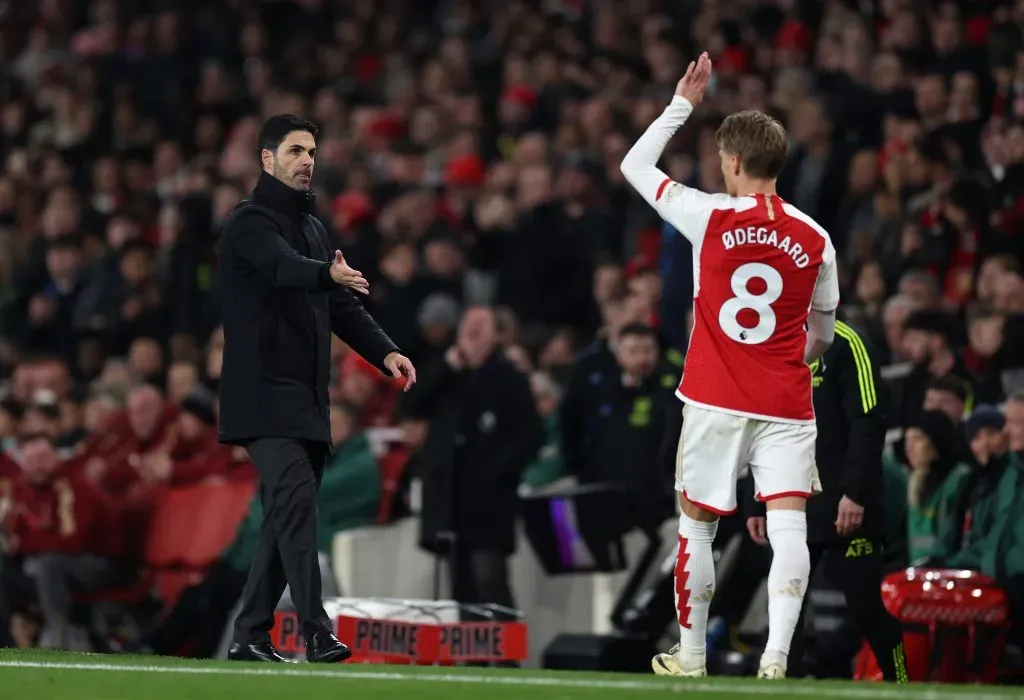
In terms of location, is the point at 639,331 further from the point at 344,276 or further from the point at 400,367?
the point at 344,276

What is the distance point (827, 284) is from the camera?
307 inches

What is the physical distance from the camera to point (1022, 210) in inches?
526

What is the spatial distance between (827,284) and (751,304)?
326 mm

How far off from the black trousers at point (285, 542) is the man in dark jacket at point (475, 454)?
4048mm

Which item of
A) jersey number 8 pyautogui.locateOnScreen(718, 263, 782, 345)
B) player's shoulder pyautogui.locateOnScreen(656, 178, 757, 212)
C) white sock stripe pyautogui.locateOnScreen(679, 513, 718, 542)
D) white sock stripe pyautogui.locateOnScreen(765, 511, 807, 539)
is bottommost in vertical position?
white sock stripe pyautogui.locateOnScreen(679, 513, 718, 542)

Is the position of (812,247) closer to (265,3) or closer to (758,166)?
(758,166)

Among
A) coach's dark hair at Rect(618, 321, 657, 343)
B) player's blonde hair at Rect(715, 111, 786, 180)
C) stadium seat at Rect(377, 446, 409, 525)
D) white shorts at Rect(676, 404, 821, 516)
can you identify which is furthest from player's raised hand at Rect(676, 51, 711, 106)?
stadium seat at Rect(377, 446, 409, 525)

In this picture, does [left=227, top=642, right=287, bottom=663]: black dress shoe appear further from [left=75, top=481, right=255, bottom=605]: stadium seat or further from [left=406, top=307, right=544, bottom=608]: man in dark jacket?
[left=75, top=481, right=255, bottom=605]: stadium seat

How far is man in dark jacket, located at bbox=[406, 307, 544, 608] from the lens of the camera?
12.5m

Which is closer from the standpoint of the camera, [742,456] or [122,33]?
[742,456]

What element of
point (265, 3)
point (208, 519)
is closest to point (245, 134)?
point (265, 3)

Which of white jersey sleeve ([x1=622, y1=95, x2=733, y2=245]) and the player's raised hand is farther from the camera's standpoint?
the player's raised hand

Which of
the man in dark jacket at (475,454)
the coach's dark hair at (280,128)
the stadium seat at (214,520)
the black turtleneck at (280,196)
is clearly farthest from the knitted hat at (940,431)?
the stadium seat at (214,520)

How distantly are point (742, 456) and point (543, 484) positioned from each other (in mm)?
5934
